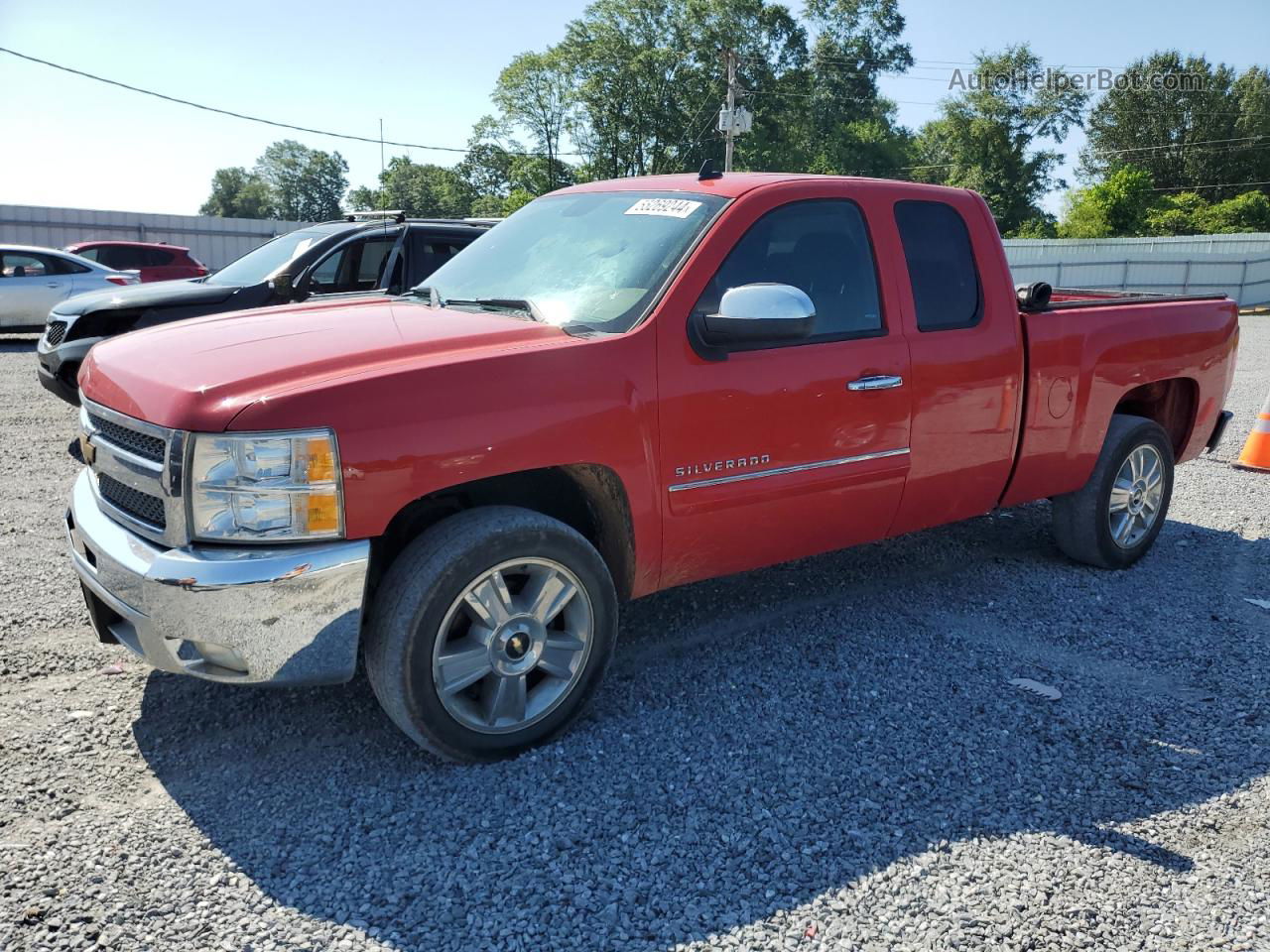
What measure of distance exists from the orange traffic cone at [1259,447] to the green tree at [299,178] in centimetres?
11413

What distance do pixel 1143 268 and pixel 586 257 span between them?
33.3 m

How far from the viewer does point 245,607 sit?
2922 mm

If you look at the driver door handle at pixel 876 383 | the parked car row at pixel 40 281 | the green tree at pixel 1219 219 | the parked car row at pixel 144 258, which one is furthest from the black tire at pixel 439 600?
the green tree at pixel 1219 219

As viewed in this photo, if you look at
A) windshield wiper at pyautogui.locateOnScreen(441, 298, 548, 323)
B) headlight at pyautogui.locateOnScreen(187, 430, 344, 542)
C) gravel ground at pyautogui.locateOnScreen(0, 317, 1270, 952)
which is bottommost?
gravel ground at pyautogui.locateOnScreen(0, 317, 1270, 952)

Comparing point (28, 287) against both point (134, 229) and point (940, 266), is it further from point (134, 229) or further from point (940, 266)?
point (134, 229)

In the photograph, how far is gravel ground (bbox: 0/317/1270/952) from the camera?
2680 mm

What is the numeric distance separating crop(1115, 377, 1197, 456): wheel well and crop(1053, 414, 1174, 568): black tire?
217 millimetres

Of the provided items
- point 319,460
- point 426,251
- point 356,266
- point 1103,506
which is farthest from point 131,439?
point 356,266

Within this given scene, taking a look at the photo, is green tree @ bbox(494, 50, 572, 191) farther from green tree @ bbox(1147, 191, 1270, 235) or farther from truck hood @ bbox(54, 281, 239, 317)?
truck hood @ bbox(54, 281, 239, 317)

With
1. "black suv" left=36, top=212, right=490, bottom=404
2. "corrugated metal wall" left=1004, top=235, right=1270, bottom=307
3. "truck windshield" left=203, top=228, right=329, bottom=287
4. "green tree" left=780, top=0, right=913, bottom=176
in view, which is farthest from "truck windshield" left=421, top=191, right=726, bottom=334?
"green tree" left=780, top=0, right=913, bottom=176

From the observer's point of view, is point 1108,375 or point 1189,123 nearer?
point 1108,375

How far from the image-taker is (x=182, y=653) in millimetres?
3041

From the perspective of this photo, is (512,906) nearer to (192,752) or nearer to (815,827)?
(815,827)

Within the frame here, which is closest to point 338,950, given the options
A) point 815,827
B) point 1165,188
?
point 815,827
